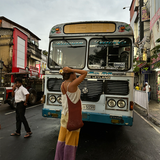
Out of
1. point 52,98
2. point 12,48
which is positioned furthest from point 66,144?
point 12,48

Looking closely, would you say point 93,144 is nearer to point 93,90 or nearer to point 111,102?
point 111,102

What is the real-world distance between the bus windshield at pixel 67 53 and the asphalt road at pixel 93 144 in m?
2.07

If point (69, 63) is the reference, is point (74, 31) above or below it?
above

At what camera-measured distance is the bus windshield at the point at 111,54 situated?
3922 mm

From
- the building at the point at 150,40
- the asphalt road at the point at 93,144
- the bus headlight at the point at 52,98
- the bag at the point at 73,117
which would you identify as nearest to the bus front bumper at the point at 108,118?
the asphalt road at the point at 93,144

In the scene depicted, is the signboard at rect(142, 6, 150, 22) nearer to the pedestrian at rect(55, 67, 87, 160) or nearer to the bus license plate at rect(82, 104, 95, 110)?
the bus license plate at rect(82, 104, 95, 110)

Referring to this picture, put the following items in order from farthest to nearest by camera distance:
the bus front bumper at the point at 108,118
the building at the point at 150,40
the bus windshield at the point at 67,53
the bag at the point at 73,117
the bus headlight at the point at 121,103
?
1. the building at the point at 150,40
2. the bus windshield at the point at 67,53
3. the bus headlight at the point at 121,103
4. the bus front bumper at the point at 108,118
5. the bag at the point at 73,117

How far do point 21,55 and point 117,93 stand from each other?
1893 centimetres

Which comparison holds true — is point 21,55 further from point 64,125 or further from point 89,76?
point 64,125

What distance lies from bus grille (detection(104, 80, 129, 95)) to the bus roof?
133 cm

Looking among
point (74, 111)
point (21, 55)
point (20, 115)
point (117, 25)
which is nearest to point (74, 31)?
point (117, 25)

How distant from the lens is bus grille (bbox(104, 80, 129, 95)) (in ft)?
12.5

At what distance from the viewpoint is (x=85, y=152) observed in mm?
3270

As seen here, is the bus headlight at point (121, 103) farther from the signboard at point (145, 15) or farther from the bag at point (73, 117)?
the signboard at point (145, 15)
